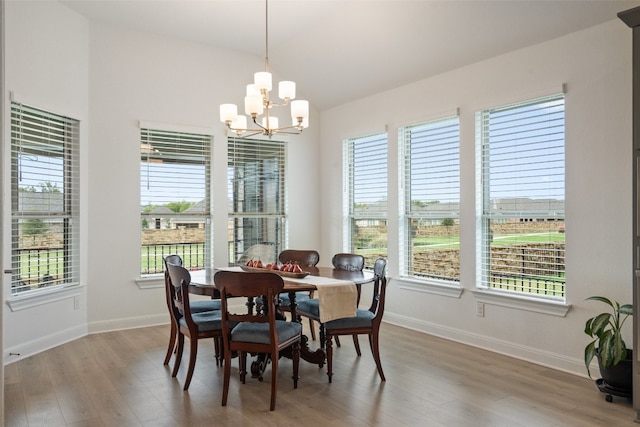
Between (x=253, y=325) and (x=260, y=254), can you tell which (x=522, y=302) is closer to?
(x=253, y=325)

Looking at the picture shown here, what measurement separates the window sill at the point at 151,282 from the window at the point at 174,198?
0.09 meters

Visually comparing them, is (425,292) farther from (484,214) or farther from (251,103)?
(251,103)

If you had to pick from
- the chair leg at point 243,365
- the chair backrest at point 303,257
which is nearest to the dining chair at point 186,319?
the chair leg at point 243,365

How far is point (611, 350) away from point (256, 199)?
4.19 m

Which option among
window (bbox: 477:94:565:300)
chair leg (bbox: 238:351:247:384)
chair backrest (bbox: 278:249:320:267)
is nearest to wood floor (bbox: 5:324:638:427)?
chair leg (bbox: 238:351:247:384)

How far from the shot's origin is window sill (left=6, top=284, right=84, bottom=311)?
4.08m

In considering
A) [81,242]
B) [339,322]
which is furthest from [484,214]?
[81,242]

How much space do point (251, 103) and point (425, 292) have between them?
110 inches

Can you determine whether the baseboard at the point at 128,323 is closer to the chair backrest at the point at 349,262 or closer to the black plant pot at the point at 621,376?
the chair backrest at the point at 349,262

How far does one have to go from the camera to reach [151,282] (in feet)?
17.4

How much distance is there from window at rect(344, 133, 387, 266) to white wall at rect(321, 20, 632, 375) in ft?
2.80

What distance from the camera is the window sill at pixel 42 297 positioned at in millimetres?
4082

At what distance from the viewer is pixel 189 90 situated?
5562mm

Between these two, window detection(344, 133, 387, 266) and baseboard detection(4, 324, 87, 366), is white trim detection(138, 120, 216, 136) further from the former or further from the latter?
baseboard detection(4, 324, 87, 366)
